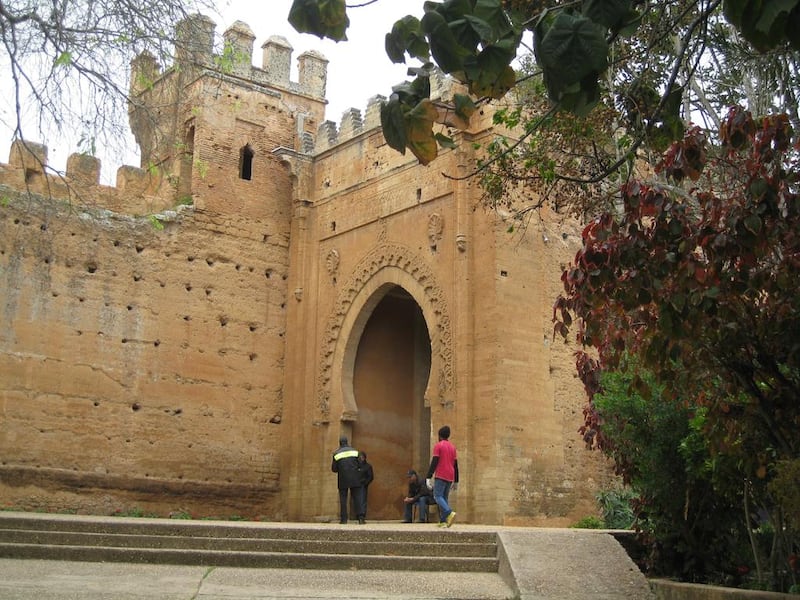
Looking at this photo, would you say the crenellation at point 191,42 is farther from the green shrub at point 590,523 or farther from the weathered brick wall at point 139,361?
the green shrub at point 590,523

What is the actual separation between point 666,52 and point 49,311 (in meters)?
9.74

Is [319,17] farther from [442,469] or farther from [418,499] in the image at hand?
[418,499]

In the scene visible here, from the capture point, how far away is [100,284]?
666 inches

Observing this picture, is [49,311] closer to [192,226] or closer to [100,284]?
[100,284]

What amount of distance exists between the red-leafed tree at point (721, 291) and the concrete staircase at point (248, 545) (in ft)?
9.73

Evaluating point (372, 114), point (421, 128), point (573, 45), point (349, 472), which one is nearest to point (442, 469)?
point (349, 472)

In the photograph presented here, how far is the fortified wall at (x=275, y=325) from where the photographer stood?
15.5 m

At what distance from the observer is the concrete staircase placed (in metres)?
9.50

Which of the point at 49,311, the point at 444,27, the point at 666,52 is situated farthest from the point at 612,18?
the point at 49,311

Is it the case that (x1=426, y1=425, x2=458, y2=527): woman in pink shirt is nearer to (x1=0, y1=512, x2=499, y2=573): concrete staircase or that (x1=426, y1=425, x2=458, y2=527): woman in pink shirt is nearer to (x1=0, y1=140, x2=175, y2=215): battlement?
(x1=0, y1=512, x2=499, y2=573): concrete staircase

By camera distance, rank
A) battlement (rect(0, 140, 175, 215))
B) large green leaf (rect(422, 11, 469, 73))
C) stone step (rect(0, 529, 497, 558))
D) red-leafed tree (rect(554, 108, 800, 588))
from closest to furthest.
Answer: large green leaf (rect(422, 11, 469, 73)) → red-leafed tree (rect(554, 108, 800, 588)) → stone step (rect(0, 529, 497, 558)) → battlement (rect(0, 140, 175, 215))

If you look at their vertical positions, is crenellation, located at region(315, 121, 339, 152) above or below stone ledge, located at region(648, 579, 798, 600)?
above

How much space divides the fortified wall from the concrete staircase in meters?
4.78

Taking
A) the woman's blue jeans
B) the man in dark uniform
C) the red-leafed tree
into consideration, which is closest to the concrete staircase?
the woman's blue jeans
